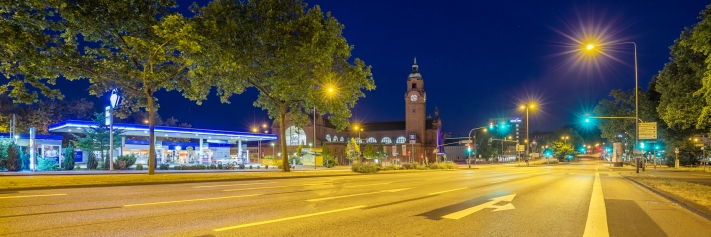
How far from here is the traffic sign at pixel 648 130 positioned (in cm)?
2828

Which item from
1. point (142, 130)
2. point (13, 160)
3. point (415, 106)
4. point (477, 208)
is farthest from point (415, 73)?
point (477, 208)

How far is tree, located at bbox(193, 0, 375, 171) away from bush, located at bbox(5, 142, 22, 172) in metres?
17.4

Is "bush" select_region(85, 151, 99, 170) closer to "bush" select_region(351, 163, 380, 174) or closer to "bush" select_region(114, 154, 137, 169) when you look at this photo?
"bush" select_region(114, 154, 137, 169)

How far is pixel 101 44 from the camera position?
2180 centimetres

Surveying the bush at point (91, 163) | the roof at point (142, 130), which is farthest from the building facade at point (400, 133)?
the bush at point (91, 163)

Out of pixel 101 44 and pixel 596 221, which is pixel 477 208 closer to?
pixel 596 221

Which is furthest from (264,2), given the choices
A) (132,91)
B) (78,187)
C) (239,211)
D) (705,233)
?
(705,233)

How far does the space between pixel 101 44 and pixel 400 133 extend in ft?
298

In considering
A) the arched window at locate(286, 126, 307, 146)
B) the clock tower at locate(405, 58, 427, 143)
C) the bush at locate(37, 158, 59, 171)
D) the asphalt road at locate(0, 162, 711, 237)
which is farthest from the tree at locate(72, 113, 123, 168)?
the clock tower at locate(405, 58, 427, 143)

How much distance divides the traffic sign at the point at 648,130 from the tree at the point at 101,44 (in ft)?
93.4

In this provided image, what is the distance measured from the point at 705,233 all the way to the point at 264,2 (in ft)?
75.0

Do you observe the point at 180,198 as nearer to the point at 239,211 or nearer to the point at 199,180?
the point at 239,211

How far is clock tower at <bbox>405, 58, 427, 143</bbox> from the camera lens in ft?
337

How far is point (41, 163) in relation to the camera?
33.8 meters
